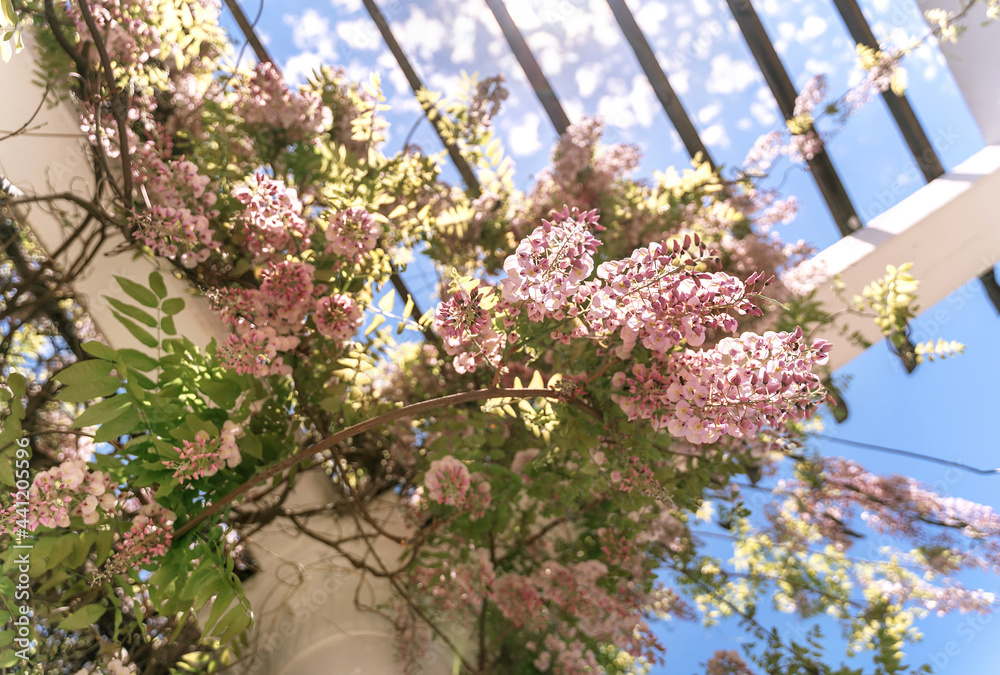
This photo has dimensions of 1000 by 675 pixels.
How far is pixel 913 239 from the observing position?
8.11 ft

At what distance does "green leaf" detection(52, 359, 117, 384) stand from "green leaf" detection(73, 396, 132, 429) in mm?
45

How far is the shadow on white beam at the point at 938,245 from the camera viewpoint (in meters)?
2.45

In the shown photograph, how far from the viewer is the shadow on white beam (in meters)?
2.45

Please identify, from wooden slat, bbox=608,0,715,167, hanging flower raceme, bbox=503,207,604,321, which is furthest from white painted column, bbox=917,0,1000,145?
hanging flower raceme, bbox=503,207,604,321

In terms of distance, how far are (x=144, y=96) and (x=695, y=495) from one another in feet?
5.84

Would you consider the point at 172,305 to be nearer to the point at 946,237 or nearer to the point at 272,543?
the point at 272,543

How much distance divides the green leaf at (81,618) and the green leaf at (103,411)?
0.31m

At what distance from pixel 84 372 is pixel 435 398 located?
24.0 inches

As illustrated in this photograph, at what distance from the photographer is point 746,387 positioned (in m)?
0.72

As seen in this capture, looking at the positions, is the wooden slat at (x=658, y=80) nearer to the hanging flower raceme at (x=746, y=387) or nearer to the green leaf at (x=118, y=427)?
the hanging flower raceme at (x=746, y=387)

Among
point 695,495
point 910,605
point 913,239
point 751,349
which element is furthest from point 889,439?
point 751,349

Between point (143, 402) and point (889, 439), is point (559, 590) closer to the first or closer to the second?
point (143, 402)

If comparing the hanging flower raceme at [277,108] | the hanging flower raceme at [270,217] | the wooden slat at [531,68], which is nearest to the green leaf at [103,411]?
the hanging flower raceme at [270,217]

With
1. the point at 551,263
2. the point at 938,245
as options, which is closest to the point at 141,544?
the point at 551,263
